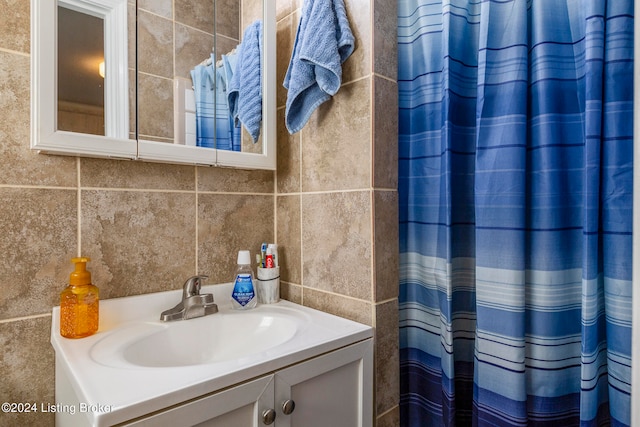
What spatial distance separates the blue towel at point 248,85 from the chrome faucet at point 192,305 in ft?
1.64

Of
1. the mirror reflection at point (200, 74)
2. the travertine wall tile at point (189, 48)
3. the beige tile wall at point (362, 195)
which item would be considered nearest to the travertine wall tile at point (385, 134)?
the beige tile wall at point (362, 195)

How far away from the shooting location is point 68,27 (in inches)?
34.6

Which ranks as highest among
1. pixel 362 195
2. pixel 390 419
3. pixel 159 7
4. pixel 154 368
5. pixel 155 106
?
pixel 159 7

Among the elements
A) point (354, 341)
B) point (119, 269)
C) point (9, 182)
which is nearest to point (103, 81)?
point (9, 182)

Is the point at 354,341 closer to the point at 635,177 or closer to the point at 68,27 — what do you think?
the point at 635,177

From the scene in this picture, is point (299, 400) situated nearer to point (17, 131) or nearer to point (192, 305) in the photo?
point (192, 305)

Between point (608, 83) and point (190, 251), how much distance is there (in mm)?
1125

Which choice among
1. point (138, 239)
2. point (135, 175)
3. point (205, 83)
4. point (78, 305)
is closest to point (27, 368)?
point (78, 305)

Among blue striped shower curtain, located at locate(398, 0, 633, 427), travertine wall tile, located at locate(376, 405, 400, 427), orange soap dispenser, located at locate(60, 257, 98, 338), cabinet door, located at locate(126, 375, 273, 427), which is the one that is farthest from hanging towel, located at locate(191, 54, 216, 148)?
travertine wall tile, located at locate(376, 405, 400, 427)

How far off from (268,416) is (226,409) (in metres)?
0.10

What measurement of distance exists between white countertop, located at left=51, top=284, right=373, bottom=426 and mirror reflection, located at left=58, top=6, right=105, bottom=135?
1.55ft

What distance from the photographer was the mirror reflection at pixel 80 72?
0.87 metres

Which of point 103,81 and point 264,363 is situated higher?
point 103,81

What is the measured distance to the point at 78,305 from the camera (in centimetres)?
84
